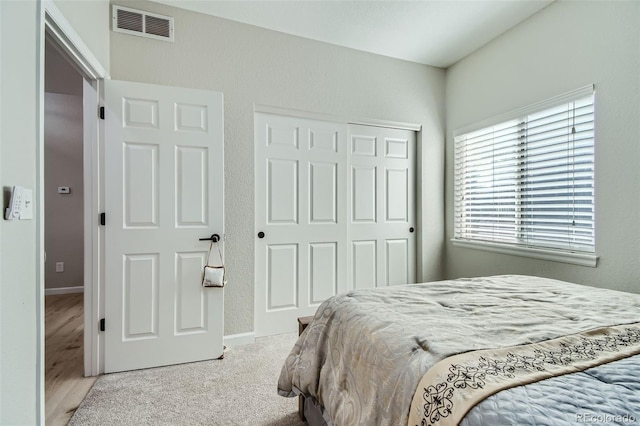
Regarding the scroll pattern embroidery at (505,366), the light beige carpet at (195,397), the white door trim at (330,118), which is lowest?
the light beige carpet at (195,397)

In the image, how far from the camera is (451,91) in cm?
343

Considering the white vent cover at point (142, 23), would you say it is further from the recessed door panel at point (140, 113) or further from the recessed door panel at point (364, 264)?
the recessed door panel at point (364, 264)

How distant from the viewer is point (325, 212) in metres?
3.02

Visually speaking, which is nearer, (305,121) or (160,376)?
(160,376)

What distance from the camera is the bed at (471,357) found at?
0.67 m

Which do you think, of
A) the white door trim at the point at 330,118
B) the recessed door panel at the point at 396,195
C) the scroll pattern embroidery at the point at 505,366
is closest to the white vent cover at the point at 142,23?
the white door trim at the point at 330,118

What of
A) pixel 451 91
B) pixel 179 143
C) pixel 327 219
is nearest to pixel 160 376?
pixel 179 143

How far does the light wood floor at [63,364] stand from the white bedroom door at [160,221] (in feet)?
0.74

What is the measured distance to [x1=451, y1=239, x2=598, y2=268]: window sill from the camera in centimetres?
215

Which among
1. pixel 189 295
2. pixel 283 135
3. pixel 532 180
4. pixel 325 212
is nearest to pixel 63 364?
pixel 189 295

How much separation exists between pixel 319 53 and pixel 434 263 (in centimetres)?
260
